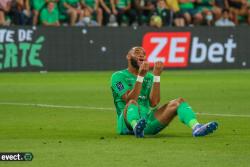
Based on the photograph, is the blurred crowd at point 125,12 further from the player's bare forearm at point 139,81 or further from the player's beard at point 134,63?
the player's bare forearm at point 139,81

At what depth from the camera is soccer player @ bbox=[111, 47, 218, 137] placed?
13.4m

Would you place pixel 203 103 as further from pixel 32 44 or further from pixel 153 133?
pixel 32 44

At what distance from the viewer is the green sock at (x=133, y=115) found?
1350 cm

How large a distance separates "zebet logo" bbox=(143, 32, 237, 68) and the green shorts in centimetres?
1905

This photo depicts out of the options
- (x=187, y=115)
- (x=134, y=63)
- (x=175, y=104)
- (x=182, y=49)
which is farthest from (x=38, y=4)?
(x=187, y=115)

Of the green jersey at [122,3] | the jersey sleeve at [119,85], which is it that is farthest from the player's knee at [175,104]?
the green jersey at [122,3]

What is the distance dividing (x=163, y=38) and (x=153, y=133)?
19612 millimetres

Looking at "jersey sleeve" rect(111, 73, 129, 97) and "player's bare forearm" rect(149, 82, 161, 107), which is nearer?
"player's bare forearm" rect(149, 82, 161, 107)

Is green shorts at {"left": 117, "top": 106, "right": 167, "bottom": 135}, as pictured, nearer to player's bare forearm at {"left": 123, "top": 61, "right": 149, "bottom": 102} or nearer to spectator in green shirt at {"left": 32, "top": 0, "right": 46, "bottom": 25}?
player's bare forearm at {"left": 123, "top": 61, "right": 149, "bottom": 102}

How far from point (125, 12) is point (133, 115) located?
21.5 metres

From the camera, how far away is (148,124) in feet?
45.6

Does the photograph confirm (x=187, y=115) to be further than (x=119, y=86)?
No

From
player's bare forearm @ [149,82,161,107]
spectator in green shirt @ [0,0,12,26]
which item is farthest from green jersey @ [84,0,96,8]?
player's bare forearm @ [149,82,161,107]

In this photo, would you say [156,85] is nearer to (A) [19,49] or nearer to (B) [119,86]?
(B) [119,86]
